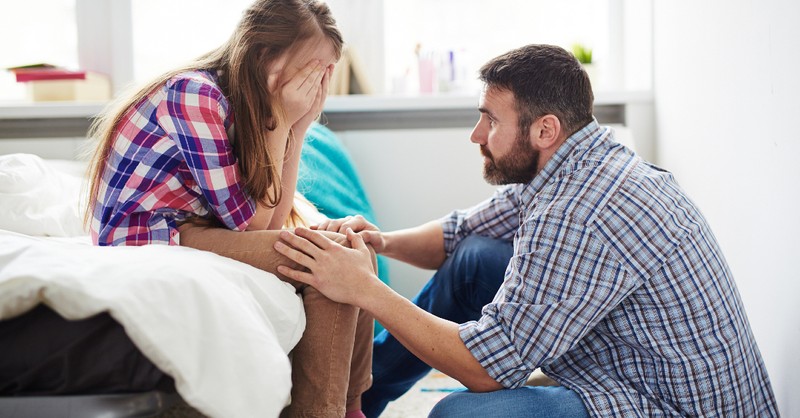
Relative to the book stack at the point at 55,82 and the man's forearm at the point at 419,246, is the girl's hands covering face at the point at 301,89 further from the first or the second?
the book stack at the point at 55,82

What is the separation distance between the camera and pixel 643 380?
1.20m

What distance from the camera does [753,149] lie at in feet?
4.92

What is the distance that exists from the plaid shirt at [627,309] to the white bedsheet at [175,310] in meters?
0.44

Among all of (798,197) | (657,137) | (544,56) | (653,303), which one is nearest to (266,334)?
(653,303)

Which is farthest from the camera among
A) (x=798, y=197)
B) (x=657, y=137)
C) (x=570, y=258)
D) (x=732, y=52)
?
(x=657, y=137)

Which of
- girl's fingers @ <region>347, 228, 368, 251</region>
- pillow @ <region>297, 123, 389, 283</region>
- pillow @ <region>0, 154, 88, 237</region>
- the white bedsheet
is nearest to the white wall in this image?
girl's fingers @ <region>347, 228, 368, 251</region>

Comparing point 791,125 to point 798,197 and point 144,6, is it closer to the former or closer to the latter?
point 798,197

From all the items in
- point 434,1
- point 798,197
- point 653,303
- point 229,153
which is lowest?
point 653,303

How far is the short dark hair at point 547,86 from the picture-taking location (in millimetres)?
1349

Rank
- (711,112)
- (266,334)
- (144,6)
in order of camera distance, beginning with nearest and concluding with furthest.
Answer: (266,334)
(711,112)
(144,6)

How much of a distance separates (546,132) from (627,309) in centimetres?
36

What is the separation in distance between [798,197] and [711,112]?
1.67ft

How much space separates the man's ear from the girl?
431 mm

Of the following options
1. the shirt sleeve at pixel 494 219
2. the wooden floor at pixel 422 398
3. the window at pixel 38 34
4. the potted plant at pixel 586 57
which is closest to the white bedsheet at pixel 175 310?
the shirt sleeve at pixel 494 219
